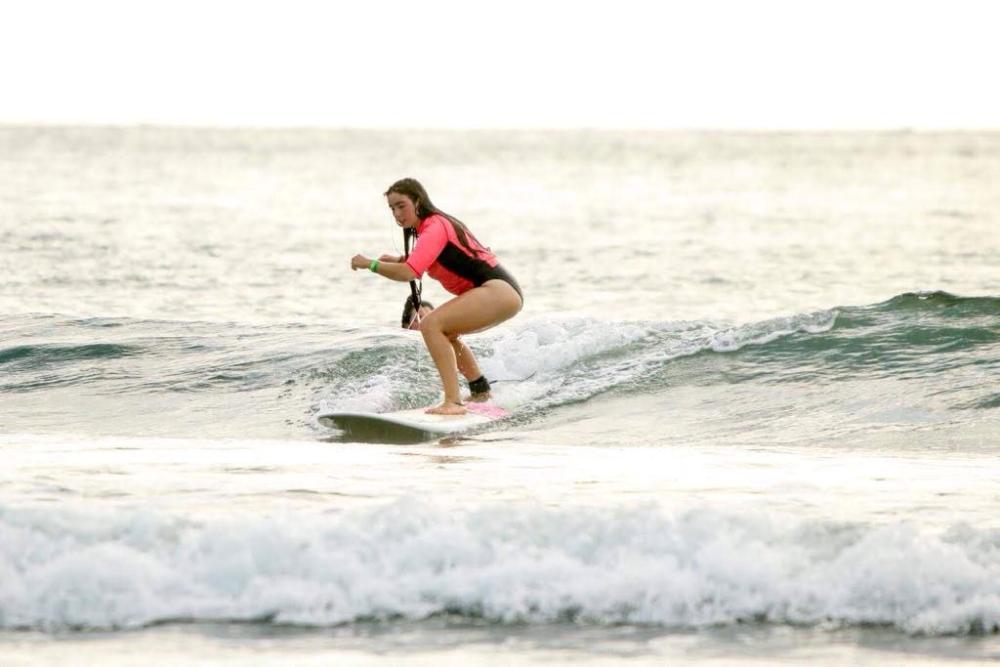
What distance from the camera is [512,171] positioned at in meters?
80.6

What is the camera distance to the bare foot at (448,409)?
34.0 feet

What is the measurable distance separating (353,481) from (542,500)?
42.8 inches

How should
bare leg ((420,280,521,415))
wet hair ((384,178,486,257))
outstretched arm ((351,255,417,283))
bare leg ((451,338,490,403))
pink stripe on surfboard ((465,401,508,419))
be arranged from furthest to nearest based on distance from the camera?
bare leg ((451,338,490,403)) < pink stripe on surfboard ((465,401,508,419)) < bare leg ((420,280,521,415)) < wet hair ((384,178,486,257)) < outstretched arm ((351,255,417,283))

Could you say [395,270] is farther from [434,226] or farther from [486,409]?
A: [486,409]

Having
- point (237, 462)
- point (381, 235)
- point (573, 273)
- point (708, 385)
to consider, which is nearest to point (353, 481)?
point (237, 462)

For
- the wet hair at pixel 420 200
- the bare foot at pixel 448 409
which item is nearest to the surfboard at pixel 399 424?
the bare foot at pixel 448 409

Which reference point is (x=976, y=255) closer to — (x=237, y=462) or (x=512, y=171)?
(x=237, y=462)

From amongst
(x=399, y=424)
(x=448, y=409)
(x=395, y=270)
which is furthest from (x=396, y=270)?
(x=448, y=409)

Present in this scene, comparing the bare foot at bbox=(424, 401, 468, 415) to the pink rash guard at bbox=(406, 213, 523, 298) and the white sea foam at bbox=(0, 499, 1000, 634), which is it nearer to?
the pink rash guard at bbox=(406, 213, 523, 298)

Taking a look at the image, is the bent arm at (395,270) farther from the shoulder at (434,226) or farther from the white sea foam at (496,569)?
the white sea foam at (496,569)

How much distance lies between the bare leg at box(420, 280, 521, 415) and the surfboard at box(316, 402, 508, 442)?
13 cm

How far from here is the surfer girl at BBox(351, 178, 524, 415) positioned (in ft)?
32.8

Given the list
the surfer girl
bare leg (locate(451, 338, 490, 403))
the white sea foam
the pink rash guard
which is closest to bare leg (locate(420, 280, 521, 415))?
the surfer girl

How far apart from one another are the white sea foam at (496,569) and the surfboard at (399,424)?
3145 mm
